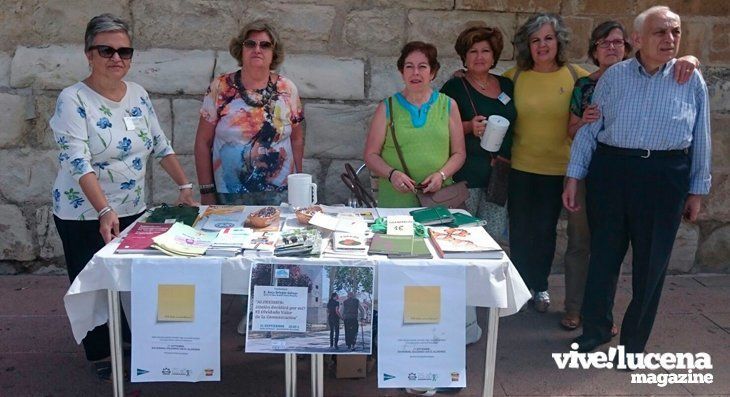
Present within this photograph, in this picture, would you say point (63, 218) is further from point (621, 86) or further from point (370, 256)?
point (621, 86)

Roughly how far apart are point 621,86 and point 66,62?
3356mm

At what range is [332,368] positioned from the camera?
3428 millimetres

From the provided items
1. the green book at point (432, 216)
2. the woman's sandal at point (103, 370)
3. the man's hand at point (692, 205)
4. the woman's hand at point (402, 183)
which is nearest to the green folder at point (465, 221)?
the green book at point (432, 216)

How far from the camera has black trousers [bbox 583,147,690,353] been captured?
131 inches

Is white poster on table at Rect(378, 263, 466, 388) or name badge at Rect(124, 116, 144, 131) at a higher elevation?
name badge at Rect(124, 116, 144, 131)

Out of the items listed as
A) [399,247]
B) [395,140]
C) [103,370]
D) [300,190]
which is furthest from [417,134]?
[103,370]

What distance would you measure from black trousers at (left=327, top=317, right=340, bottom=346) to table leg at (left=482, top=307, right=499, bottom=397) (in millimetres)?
589

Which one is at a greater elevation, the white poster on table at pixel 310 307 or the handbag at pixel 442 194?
the handbag at pixel 442 194

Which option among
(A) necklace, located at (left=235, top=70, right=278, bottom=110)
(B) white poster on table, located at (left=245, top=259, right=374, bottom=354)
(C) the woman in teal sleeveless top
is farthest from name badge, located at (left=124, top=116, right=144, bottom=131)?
(C) the woman in teal sleeveless top

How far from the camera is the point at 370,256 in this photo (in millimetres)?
2605

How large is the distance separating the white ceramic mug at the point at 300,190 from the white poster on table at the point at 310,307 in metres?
0.69

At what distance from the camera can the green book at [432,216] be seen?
10.0 ft

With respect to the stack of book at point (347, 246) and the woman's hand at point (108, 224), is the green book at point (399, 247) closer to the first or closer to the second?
the stack of book at point (347, 246)

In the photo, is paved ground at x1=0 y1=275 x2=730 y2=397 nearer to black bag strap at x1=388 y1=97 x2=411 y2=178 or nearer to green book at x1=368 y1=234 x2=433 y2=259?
green book at x1=368 y1=234 x2=433 y2=259
